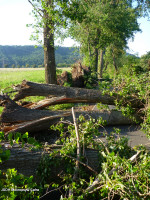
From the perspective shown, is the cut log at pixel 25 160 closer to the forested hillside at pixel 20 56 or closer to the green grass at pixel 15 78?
the green grass at pixel 15 78

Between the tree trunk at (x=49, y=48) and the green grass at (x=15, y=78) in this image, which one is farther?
the green grass at (x=15, y=78)

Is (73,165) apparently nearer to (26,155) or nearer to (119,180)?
(26,155)

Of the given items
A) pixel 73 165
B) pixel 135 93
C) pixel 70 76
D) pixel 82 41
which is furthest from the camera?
pixel 82 41

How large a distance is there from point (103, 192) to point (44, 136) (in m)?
3.79

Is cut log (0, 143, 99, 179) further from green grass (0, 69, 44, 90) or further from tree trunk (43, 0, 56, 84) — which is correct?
green grass (0, 69, 44, 90)

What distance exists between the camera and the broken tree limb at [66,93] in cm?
656

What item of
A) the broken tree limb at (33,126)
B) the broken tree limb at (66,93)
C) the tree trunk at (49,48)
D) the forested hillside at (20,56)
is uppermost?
the forested hillside at (20,56)

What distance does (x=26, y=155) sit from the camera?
3391 mm

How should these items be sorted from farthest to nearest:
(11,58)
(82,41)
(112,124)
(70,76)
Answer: (11,58)
(82,41)
(70,76)
(112,124)

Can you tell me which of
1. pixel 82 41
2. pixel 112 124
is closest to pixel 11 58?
pixel 82 41

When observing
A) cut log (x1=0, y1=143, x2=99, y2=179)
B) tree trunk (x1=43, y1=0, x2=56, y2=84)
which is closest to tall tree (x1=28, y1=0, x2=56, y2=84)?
tree trunk (x1=43, y1=0, x2=56, y2=84)

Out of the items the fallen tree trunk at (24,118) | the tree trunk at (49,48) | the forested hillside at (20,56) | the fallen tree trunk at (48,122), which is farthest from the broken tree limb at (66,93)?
the forested hillside at (20,56)

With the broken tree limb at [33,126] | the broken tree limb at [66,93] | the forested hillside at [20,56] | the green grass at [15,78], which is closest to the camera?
the broken tree limb at [33,126]

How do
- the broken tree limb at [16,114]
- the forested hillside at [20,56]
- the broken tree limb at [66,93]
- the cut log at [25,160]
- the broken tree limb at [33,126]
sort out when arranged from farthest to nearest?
the forested hillside at [20,56], the broken tree limb at [66,93], the broken tree limb at [16,114], the broken tree limb at [33,126], the cut log at [25,160]
